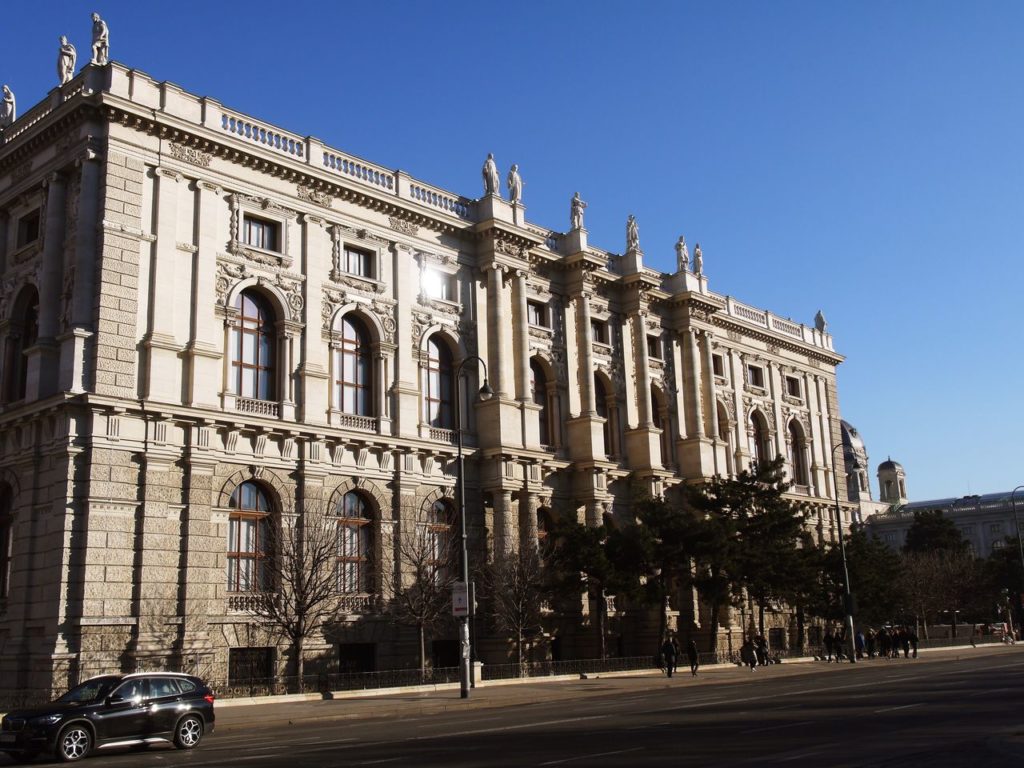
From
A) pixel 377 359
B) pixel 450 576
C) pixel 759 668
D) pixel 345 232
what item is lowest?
pixel 759 668

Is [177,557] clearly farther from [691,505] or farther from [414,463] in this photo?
[691,505]

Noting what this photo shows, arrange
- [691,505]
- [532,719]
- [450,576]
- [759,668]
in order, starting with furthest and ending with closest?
[691,505], [759,668], [450,576], [532,719]

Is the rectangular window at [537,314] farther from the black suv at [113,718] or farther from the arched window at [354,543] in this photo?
the black suv at [113,718]

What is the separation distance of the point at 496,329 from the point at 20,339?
2018 centimetres

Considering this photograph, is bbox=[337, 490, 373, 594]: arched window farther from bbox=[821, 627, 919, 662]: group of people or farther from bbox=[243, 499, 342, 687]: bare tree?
bbox=[821, 627, 919, 662]: group of people

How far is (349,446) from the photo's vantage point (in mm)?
41094

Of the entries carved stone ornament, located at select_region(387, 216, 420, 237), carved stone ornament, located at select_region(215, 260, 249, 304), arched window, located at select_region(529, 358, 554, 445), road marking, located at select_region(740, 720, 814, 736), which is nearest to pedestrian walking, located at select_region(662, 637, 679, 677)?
arched window, located at select_region(529, 358, 554, 445)

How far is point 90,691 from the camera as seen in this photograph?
66.4ft

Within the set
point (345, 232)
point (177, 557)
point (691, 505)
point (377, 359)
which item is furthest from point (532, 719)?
point (691, 505)

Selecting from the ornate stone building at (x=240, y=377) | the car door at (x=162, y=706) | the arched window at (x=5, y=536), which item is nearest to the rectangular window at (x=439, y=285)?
the ornate stone building at (x=240, y=377)

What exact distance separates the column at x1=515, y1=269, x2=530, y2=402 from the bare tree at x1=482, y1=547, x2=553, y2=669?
831 centimetres

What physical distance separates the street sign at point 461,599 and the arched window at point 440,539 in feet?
27.7

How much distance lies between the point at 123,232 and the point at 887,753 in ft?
98.2

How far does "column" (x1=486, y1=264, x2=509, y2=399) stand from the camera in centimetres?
4753
